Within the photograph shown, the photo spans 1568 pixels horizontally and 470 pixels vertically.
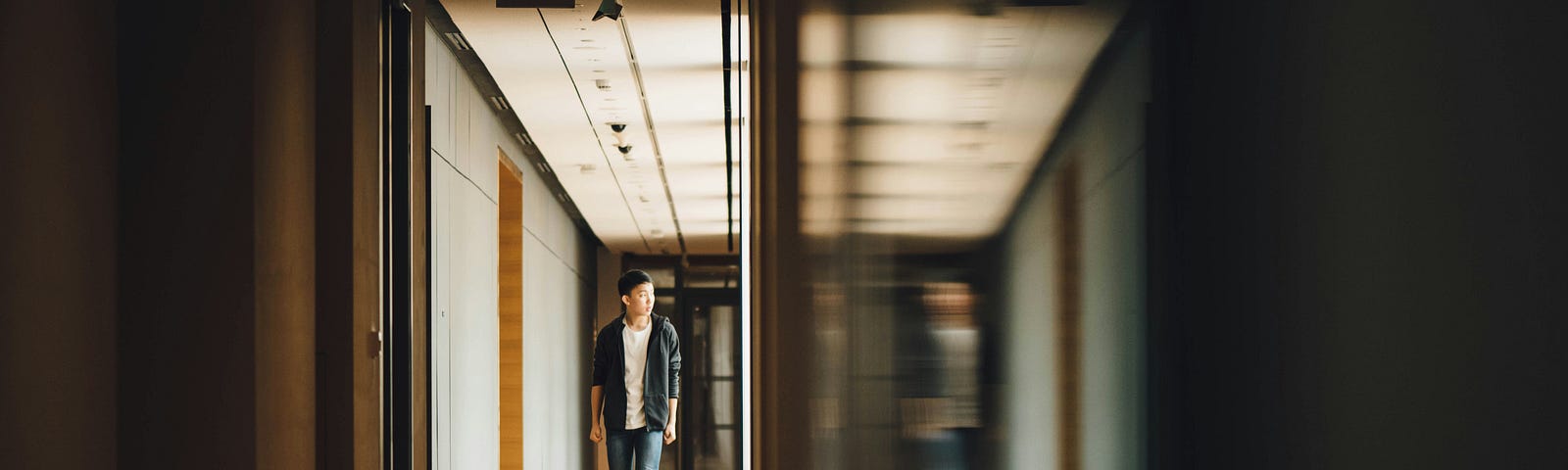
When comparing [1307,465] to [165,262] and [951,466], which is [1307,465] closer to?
[951,466]

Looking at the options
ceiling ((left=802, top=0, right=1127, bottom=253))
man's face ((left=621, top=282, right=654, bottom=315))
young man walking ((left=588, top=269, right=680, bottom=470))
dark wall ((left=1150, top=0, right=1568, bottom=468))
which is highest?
ceiling ((left=802, top=0, right=1127, bottom=253))

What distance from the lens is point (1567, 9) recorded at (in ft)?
0.47

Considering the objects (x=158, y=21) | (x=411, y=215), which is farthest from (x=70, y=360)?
(x=411, y=215)

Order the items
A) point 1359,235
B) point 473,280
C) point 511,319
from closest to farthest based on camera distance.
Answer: point 1359,235 → point 473,280 → point 511,319

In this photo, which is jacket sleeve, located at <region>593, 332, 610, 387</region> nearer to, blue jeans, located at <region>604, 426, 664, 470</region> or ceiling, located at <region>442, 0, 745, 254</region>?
blue jeans, located at <region>604, 426, 664, 470</region>

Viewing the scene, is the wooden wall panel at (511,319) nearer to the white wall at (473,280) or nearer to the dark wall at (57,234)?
the white wall at (473,280)

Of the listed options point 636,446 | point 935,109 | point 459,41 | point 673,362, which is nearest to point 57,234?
point 935,109

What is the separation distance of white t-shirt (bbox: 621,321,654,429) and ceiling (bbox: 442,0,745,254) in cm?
118

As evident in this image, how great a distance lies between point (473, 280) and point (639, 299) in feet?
3.95

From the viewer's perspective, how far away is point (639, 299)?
21.6ft

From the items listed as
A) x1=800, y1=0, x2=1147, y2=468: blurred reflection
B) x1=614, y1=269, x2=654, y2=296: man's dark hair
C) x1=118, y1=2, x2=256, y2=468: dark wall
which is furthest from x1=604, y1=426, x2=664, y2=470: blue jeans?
x1=800, y1=0, x2=1147, y2=468: blurred reflection

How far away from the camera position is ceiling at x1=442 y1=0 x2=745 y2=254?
482cm

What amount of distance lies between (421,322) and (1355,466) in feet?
11.6

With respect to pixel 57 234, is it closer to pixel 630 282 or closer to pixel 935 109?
pixel 935 109
